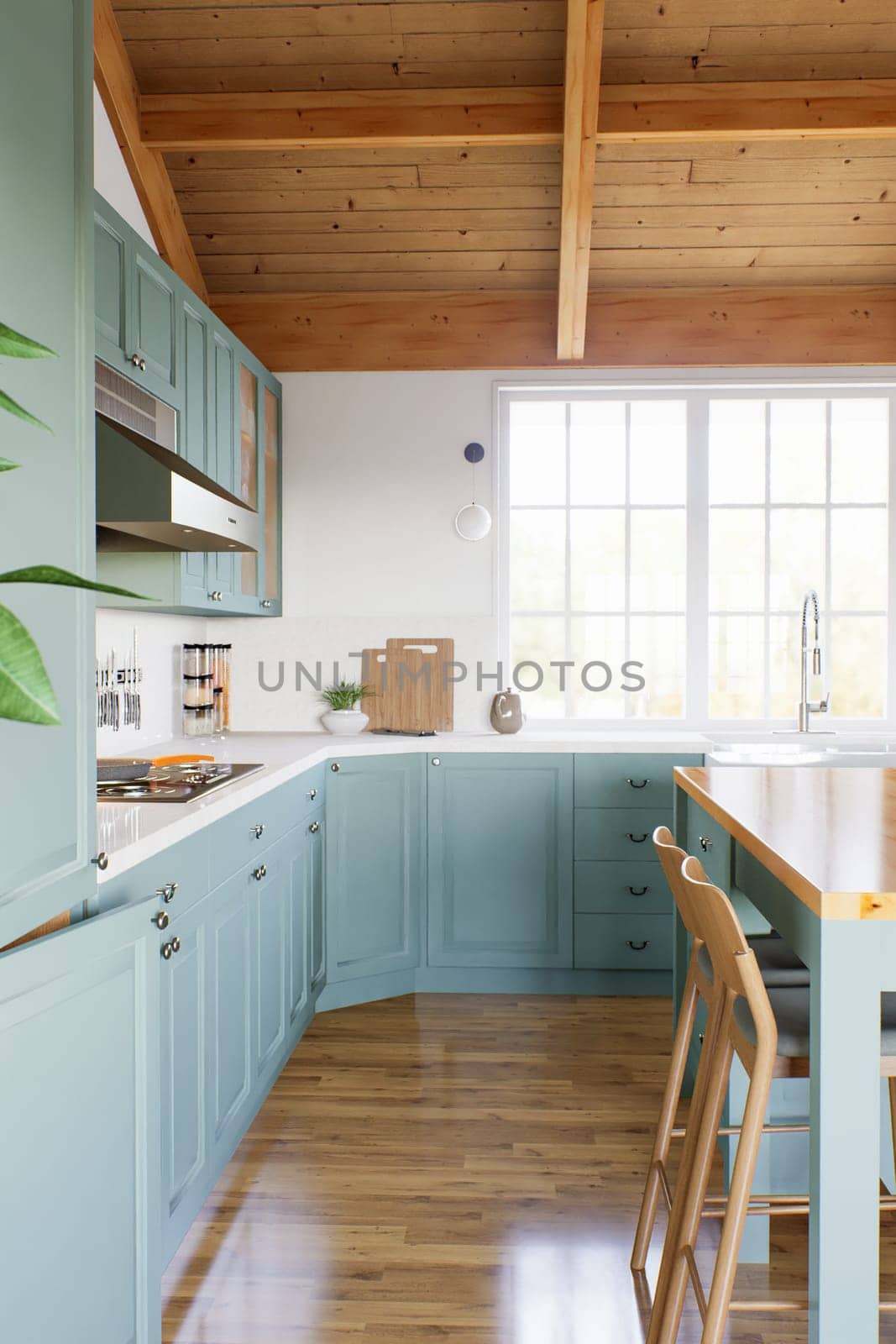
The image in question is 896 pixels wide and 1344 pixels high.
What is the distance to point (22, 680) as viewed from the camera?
0.69m

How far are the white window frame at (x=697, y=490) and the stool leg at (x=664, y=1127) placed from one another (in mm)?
2280

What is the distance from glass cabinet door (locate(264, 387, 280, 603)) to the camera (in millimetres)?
4102

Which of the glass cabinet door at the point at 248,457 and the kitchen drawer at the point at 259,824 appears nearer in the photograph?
the kitchen drawer at the point at 259,824

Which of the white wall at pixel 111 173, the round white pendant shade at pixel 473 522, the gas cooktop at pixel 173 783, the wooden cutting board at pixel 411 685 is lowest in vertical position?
the gas cooktop at pixel 173 783

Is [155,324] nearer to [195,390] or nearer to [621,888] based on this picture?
[195,390]

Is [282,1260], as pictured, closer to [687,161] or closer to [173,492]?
[173,492]

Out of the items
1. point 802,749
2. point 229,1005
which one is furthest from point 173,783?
point 802,749

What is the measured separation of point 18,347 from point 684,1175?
1685 millimetres

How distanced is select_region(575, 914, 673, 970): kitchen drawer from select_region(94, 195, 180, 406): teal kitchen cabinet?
7.71ft

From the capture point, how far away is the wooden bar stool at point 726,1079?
1.50m

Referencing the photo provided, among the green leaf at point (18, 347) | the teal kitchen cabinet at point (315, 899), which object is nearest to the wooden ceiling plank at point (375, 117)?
the teal kitchen cabinet at point (315, 899)

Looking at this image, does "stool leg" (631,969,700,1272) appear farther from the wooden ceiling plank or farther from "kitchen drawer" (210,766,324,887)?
the wooden ceiling plank

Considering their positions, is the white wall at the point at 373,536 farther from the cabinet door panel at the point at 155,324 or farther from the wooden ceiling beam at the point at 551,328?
the cabinet door panel at the point at 155,324

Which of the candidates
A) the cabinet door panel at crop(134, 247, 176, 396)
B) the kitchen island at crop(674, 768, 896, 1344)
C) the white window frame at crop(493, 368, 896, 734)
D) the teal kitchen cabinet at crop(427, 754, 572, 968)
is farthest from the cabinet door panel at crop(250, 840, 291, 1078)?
the white window frame at crop(493, 368, 896, 734)
